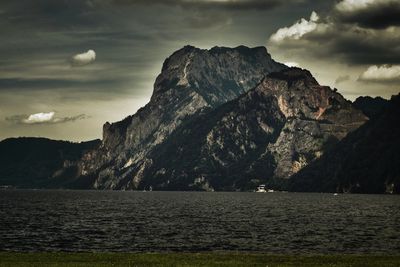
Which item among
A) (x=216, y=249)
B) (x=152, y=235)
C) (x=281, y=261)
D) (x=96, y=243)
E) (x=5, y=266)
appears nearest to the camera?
(x=5, y=266)

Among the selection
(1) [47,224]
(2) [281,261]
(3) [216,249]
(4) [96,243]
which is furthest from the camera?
(1) [47,224]

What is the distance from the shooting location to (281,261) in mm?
57938

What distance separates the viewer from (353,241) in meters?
90.7

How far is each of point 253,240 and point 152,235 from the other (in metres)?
19.2

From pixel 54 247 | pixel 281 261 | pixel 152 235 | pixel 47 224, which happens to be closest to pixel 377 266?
pixel 281 261

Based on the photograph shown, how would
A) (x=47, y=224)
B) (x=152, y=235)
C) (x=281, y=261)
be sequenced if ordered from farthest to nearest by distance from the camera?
(x=47, y=224) → (x=152, y=235) → (x=281, y=261)

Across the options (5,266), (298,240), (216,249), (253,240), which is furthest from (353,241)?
(5,266)

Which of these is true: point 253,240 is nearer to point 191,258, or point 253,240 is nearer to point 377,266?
point 191,258

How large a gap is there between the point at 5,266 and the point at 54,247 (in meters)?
32.9

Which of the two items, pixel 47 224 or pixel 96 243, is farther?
pixel 47 224

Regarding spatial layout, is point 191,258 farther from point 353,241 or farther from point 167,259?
point 353,241

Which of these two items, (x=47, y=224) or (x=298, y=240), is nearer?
(x=298, y=240)

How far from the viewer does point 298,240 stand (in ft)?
303

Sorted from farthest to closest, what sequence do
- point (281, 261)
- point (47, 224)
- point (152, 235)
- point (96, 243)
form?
1. point (47, 224)
2. point (152, 235)
3. point (96, 243)
4. point (281, 261)
